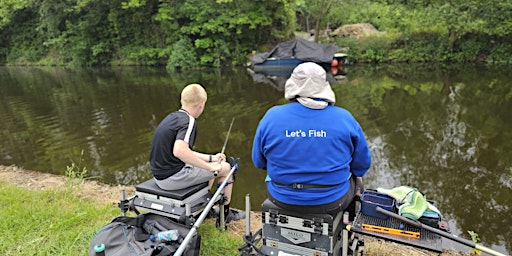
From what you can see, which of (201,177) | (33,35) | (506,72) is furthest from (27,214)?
(33,35)

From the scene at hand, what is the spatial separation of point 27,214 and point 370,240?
3.52 meters

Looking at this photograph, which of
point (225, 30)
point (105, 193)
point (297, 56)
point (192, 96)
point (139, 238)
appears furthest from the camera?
point (225, 30)

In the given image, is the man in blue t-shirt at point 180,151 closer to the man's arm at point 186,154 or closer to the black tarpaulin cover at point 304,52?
the man's arm at point 186,154

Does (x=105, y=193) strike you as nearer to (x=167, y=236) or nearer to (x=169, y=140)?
(x=169, y=140)

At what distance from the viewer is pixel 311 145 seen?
2.31 m

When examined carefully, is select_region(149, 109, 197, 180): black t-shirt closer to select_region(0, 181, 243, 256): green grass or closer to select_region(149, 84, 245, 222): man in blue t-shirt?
select_region(149, 84, 245, 222): man in blue t-shirt

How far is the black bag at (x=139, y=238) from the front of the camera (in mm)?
2680

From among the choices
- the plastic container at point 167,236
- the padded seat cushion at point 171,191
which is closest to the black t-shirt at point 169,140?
the padded seat cushion at point 171,191

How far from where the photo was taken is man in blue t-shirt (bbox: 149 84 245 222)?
3.08 metres

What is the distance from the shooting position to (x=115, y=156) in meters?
7.25

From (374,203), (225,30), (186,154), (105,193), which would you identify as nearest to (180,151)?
(186,154)

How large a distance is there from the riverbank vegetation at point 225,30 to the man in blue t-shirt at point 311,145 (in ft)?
69.2

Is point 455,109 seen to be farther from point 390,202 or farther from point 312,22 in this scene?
point 312,22

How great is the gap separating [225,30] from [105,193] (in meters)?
21.5
